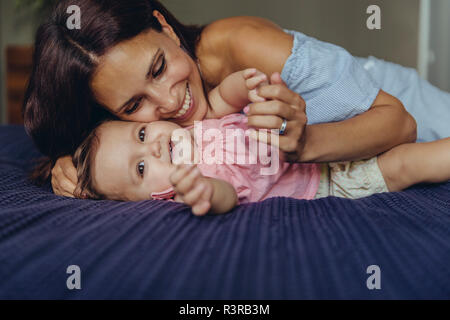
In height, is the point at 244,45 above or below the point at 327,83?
above

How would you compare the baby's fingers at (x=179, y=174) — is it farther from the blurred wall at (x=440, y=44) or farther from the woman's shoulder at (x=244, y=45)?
the blurred wall at (x=440, y=44)

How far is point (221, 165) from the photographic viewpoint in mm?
899

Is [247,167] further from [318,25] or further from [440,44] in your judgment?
[318,25]

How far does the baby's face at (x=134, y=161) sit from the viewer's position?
0.89 metres

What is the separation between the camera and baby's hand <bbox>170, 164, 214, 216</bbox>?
64 centimetres

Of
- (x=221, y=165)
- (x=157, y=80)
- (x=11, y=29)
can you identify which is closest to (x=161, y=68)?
(x=157, y=80)

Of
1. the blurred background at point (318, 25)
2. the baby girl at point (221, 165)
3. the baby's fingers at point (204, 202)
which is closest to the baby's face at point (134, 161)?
the baby girl at point (221, 165)

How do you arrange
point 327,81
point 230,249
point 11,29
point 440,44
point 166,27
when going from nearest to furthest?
1. point 230,249
2. point 327,81
3. point 166,27
4. point 440,44
5. point 11,29

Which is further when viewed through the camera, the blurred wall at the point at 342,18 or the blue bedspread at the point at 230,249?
the blurred wall at the point at 342,18

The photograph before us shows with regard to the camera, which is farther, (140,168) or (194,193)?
(140,168)

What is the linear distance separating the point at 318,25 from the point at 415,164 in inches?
99.8

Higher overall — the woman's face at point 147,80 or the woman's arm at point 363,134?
the woman's face at point 147,80

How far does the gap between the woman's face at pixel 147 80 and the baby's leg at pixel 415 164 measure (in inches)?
21.4
